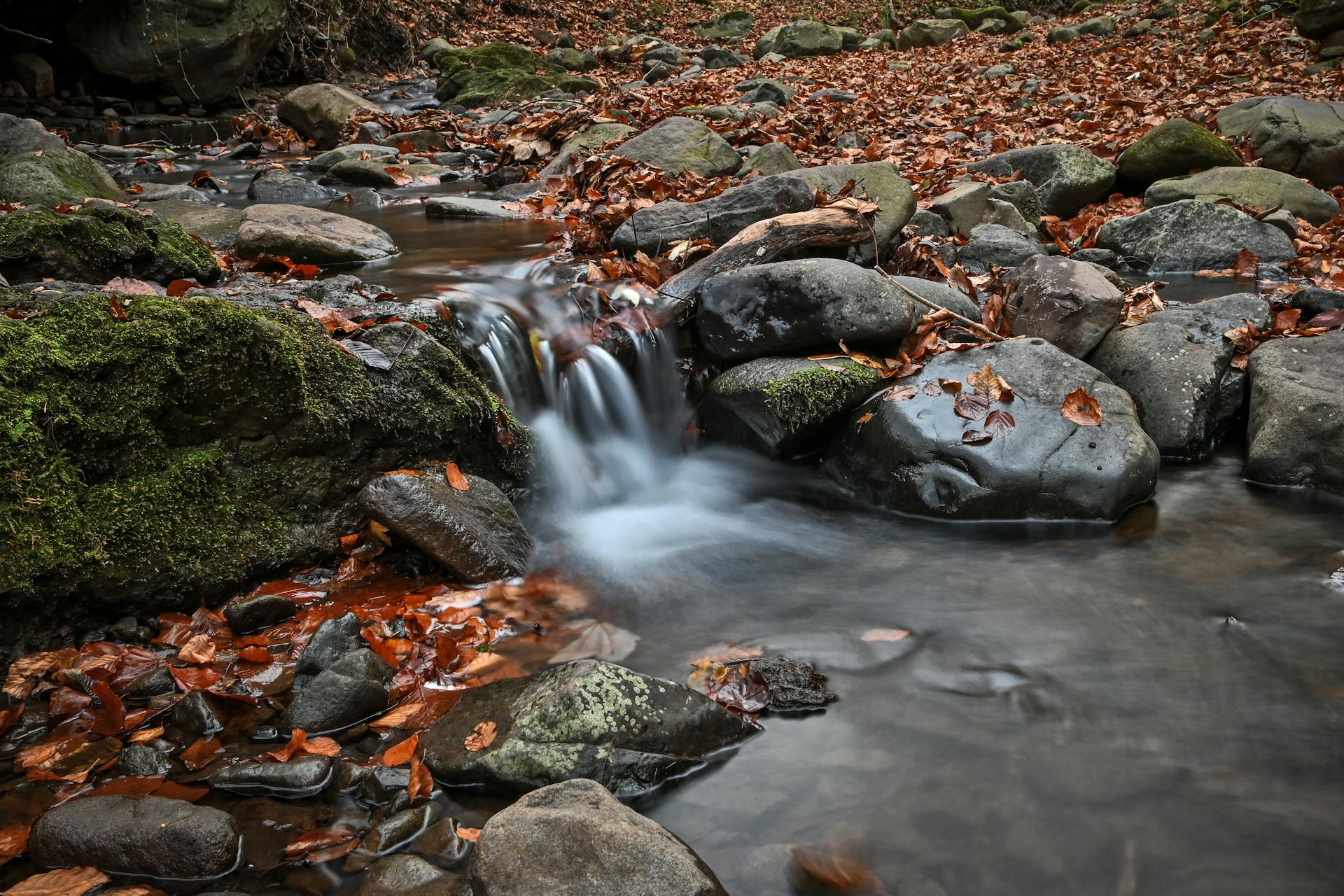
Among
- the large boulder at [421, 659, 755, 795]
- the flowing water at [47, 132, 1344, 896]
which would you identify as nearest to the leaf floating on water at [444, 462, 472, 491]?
the flowing water at [47, 132, 1344, 896]

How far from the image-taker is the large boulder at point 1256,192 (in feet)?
26.1

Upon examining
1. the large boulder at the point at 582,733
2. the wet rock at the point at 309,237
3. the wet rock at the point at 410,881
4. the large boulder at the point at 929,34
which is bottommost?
the wet rock at the point at 410,881

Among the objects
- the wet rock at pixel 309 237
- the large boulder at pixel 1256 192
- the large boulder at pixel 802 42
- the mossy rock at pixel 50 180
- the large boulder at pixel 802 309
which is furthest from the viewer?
the large boulder at pixel 802 42

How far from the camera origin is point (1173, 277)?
7.46 m

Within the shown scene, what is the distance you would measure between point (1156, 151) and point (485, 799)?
29.6 ft

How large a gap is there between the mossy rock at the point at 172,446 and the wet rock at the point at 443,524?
0.30 metres

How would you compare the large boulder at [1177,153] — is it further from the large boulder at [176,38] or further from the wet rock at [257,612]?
the large boulder at [176,38]

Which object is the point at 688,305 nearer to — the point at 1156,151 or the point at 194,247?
the point at 194,247

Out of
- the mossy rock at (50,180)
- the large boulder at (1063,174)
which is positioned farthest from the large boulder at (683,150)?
the mossy rock at (50,180)

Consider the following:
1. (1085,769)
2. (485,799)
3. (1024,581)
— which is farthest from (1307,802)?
(485,799)

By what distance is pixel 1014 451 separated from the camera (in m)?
4.39

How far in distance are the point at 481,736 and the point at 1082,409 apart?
3366mm

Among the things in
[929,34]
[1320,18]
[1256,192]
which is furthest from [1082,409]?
[929,34]

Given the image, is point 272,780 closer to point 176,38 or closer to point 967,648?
point 967,648
